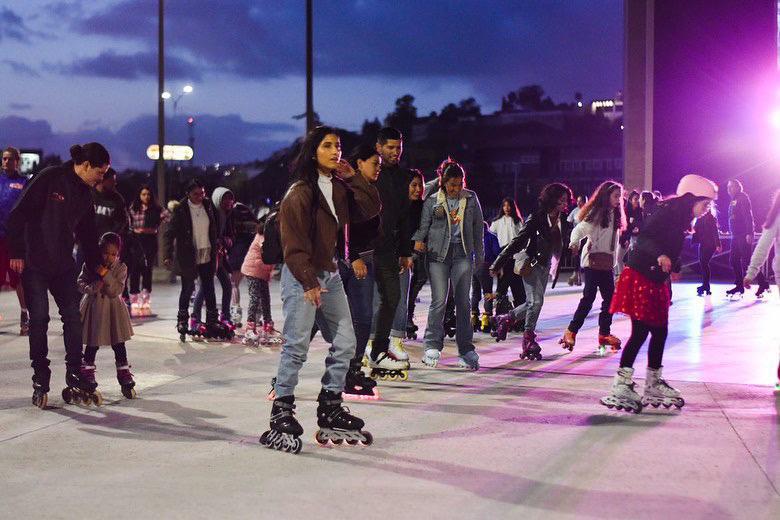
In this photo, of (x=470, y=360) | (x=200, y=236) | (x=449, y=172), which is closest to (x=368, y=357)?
(x=470, y=360)

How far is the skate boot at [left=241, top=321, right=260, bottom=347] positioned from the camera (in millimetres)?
10938

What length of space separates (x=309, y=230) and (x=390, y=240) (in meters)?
2.39

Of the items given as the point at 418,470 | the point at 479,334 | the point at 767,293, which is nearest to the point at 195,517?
the point at 418,470

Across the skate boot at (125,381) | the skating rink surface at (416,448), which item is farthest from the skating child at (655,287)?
the skate boot at (125,381)

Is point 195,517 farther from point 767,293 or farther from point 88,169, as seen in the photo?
point 767,293

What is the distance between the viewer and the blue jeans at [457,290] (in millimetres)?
9133

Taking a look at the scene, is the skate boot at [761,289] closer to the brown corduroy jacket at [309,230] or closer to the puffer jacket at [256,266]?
the puffer jacket at [256,266]

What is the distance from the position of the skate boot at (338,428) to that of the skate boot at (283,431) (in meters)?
0.19

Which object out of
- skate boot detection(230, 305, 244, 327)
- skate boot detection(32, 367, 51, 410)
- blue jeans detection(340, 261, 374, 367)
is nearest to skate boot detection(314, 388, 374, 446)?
blue jeans detection(340, 261, 374, 367)

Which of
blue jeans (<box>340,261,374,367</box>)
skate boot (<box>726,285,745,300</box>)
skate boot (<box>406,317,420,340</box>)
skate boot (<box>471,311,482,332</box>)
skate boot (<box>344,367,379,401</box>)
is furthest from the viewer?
skate boot (<box>726,285,745,300</box>)

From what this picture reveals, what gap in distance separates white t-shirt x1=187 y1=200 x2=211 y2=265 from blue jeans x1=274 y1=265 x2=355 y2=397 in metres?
5.24

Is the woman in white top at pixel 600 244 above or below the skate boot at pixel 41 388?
above

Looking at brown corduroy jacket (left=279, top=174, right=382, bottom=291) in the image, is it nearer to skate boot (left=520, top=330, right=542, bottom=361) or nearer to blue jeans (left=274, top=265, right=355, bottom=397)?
blue jeans (left=274, top=265, right=355, bottom=397)

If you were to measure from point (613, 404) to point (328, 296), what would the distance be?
234cm
